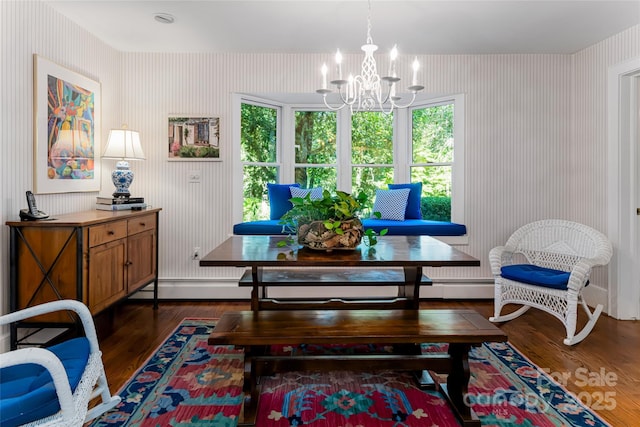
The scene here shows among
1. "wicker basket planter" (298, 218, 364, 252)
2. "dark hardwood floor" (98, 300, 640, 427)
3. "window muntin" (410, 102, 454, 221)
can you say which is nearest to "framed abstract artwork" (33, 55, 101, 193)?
"dark hardwood floor" (98, 300, 640, 427)

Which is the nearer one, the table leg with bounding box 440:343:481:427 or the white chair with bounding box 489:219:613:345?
the table leg with bounding box 440:343:481:427

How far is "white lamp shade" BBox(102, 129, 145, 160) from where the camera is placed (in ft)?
11.2

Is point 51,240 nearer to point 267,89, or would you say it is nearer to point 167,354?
point 167,354

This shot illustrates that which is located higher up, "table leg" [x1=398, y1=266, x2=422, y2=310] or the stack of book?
the stack of book

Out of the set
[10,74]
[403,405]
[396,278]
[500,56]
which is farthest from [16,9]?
[500,56]

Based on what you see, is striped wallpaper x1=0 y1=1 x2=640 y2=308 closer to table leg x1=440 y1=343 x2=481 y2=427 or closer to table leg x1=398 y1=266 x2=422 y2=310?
table leg x1=398 y1=266 x2=422 y2=310

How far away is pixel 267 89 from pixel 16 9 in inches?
78.9

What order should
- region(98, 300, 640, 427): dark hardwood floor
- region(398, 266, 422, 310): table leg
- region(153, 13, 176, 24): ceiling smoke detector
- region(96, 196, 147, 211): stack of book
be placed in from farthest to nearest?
region(96, 196, 147, 211): stack of book < region(153, 13, 176, 24): ceiling smoke detector < region(398, 266, 422, 310): table leg < region(98, 300, 640, 427): dark hardwood floor

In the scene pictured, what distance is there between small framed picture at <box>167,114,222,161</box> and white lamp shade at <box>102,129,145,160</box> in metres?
0.51

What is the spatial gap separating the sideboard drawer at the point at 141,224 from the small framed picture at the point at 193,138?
0.69 meters

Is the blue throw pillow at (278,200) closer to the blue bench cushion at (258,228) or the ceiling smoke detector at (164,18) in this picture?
the blue bench cushion at (258,228)

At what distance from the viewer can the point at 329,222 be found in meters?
2.17

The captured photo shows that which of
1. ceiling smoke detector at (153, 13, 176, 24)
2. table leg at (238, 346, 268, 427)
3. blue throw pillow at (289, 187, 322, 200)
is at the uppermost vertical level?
ceiling smoke detector at (153, 13, 176, 24)

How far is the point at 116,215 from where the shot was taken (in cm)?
295
